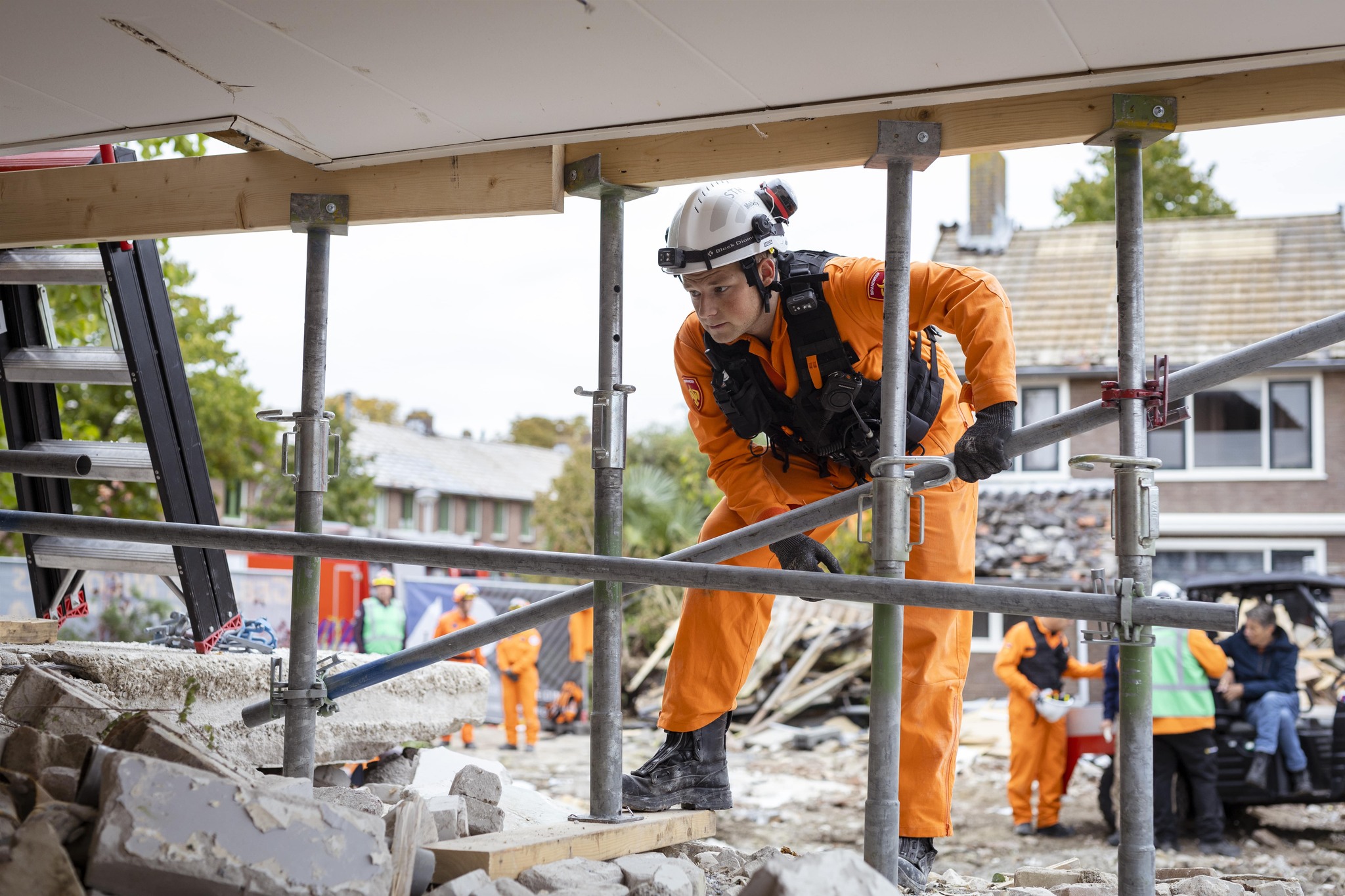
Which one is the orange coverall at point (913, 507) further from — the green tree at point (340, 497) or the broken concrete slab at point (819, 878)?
the green tree at point (340, 497)

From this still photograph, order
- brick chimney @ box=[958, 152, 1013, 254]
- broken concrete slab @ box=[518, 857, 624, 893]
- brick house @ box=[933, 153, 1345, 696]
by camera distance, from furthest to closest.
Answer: brick chimney @ box=[958, 152, 1013, 254], brick house @ box=[933, 153, 1345, 696], broken concrete slab @ box=[518, 857, 624, 893]

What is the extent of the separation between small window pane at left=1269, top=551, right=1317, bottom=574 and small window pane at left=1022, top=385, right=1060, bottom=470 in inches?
144

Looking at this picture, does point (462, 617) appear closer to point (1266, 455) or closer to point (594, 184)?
point (594, 184)

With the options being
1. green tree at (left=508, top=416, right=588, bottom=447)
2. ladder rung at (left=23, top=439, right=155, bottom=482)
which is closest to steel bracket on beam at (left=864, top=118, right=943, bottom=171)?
ladder rung at (left=23, top=439, right=155, bottom=482)

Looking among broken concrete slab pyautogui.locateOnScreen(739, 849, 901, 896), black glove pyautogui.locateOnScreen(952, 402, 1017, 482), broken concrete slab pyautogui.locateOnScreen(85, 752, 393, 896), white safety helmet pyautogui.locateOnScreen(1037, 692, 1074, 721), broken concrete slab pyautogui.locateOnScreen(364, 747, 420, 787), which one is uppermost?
black glove pyautogui.locateOnScreen(952, 402, 1017, 482)

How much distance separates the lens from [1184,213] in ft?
114

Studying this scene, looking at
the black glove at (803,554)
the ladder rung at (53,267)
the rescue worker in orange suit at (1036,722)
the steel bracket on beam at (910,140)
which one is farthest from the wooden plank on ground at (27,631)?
the rescue worker in orange suit at (1036,722)

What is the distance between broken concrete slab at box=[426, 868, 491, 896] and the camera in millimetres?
2635

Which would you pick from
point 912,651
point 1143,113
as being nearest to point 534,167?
point 1143,113

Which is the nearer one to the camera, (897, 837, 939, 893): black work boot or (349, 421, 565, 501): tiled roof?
(897, 837, 939, 893): black work boot

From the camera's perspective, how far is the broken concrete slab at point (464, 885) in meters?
2.63

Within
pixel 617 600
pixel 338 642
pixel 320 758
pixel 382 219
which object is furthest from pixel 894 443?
pixel 338 642

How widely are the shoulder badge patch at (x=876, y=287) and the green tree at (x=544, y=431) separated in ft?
218

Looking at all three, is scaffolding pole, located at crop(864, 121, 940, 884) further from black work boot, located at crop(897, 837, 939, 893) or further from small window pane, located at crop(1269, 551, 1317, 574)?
small window pane, located at crop(1269, 551, 1317, 574)
